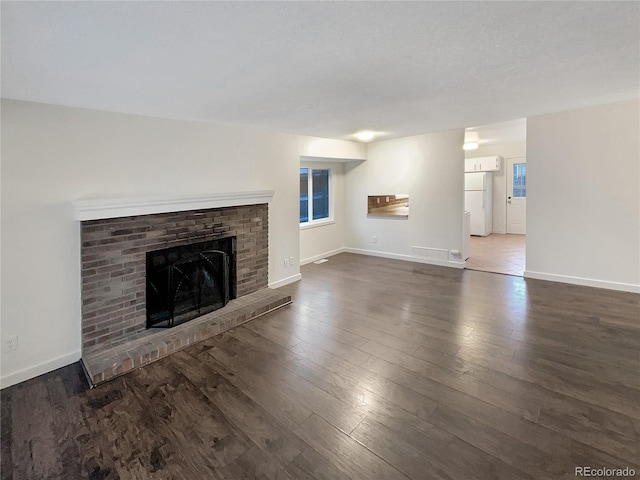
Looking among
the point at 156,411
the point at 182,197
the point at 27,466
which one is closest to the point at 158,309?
the point at 182,197

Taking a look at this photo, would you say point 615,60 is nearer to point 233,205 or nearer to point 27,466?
point 233,205

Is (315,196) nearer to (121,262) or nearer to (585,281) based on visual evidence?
(121,262)

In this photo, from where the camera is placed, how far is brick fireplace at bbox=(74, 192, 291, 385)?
2.77 metres

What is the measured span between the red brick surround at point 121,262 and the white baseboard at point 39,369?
0.41 feet

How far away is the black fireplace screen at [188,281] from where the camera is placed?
3369 millimetres

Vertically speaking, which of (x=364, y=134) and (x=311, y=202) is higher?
(x=364, y=134)

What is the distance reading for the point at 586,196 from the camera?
4285 millimetres

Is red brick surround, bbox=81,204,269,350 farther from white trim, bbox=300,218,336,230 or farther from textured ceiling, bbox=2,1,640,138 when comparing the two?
white trim, bbox=300,218,336,230

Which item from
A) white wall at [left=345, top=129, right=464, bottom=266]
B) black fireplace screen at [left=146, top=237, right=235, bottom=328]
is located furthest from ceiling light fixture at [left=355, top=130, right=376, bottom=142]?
black fireplace screen at [left=146, top=237, right=235, bottom=328]

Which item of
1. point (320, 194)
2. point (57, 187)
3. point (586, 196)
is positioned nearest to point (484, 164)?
point (586, 196)

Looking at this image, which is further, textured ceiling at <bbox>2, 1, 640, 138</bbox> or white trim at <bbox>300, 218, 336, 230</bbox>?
white trim at <bbox>300, 218, 336, 230</bbox>

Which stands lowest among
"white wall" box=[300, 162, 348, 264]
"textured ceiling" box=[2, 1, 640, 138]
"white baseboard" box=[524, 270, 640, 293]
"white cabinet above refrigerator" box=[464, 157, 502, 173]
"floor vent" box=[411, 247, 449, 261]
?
"white baseboard" box=[524, 270, 640, 293]

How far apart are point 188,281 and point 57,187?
1.49 m

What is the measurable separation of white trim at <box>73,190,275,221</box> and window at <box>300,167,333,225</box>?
93.1 inches
